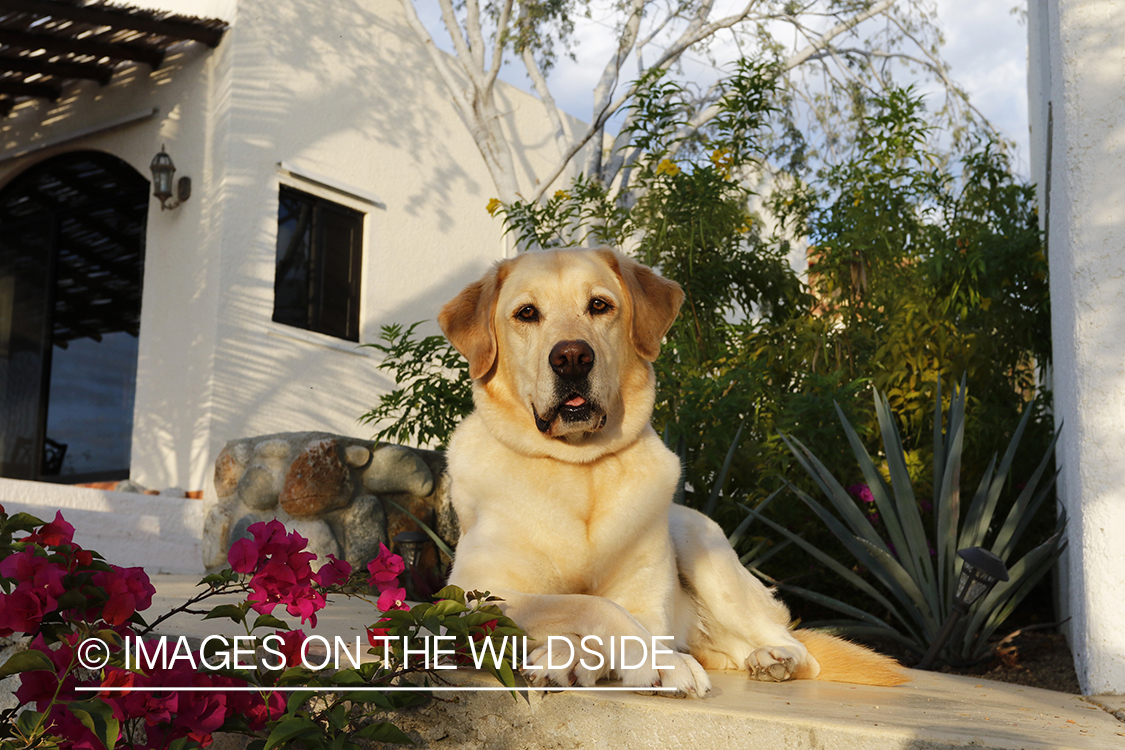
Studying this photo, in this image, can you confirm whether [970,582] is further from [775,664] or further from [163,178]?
[163,178]

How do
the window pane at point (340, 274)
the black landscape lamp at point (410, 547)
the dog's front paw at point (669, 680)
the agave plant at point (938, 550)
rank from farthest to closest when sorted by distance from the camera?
the window pane at point (340, 274) → the black landscape lamp at point (410, 547) → the agave plant at point (938, 550) → the dog's front paw at point (669, 680)

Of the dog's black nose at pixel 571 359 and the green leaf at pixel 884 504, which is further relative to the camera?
the green leaf at pixel 884 504

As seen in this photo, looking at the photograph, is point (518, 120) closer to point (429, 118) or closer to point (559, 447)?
point (429, 118)

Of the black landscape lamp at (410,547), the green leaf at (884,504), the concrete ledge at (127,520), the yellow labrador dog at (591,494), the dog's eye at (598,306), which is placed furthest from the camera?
the concrete ledge at (127,520)

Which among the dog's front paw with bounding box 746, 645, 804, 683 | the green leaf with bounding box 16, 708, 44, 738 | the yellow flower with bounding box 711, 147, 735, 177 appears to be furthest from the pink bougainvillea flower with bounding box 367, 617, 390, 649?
the yellow flower with bounding box 711, 147, 735, 177

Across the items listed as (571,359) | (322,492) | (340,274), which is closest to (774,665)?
(571,359)

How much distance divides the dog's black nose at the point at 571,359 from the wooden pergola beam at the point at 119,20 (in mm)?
5961

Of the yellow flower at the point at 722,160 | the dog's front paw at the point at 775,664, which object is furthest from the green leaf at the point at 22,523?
the yellow flower at the point at 722,160

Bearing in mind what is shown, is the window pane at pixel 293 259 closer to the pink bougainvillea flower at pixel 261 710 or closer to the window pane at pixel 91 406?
the window pane at pixel 91 406

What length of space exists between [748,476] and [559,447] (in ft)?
9.18

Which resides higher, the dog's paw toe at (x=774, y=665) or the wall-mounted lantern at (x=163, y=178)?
the wall-mounted lantern at (x=163, y=178)

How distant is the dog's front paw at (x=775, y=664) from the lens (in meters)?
2.46

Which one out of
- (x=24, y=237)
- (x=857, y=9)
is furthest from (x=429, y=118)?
(x=857, y=9)

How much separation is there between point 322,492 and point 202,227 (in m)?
2.94
